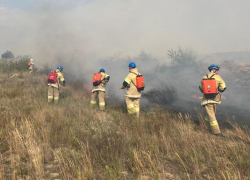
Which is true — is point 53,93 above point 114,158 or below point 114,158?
above

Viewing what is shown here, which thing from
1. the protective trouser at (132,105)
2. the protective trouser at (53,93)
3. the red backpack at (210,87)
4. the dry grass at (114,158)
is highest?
the protective trouser at (53,93)

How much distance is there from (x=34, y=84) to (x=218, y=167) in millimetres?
10954

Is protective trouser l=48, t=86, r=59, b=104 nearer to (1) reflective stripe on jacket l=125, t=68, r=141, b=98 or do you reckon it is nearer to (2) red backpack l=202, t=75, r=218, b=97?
(1) reflective stripe on jacket l=125, t=68, r=141, b=98

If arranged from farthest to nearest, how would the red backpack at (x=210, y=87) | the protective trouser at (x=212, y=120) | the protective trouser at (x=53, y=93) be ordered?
the protective trouser at (x=53, y=93) < the red backpack at (x=210, y=87) < the protective trouser at (x=212, y=120)

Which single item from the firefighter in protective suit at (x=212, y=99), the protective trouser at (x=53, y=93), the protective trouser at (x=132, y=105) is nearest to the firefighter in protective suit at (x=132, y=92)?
the protective trouser at (x=132, y=105)

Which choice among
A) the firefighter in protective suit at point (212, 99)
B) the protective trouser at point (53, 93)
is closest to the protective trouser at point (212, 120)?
the firefighter in protective suit at point (212, 99)

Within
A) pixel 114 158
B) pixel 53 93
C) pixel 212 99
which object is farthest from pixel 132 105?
pixel 53 93

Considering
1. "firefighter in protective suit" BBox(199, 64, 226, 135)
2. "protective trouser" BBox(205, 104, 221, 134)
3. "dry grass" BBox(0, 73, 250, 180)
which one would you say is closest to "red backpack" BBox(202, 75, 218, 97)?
"firefighter in protective suit" BBox(199, 64, 226, 135)

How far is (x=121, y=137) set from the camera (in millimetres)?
3193

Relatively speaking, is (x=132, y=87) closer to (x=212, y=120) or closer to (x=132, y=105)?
(x=132, y=105)

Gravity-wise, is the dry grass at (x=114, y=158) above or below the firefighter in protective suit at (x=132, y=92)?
below

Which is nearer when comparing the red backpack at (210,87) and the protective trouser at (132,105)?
the red backpack at (210,87)

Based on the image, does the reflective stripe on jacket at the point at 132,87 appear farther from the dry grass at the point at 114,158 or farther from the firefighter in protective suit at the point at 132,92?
the dry grass at the point at 114,158

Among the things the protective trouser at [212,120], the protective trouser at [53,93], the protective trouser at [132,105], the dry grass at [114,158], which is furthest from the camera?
the protective trouser at [53,93]
